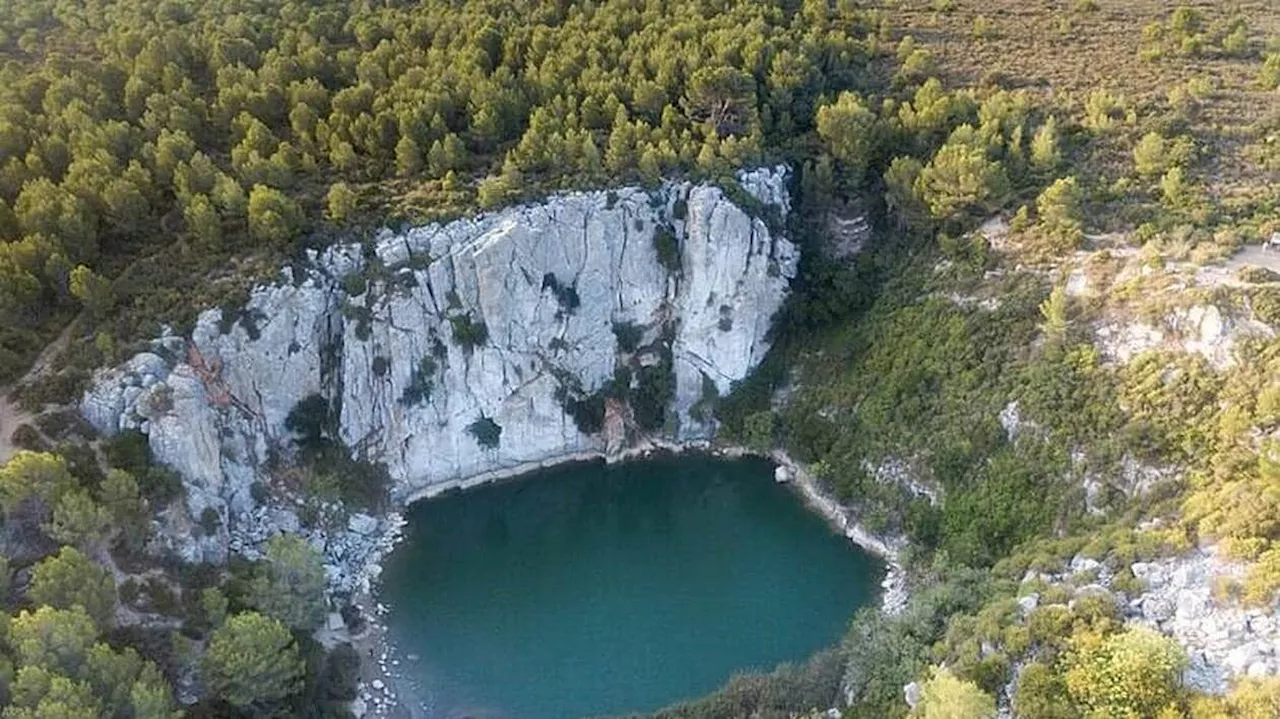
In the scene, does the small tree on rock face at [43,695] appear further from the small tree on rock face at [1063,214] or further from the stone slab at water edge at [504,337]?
the small tree on rock face at [1063,214]

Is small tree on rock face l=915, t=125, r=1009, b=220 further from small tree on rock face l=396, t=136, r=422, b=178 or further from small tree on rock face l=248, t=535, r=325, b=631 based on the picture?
small tree on rock face l=248, t=535, r=325, b=631

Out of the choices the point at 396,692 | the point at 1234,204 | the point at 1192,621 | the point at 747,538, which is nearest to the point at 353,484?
the point at 396,692

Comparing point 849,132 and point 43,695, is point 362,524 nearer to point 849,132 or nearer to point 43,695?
point 43,695

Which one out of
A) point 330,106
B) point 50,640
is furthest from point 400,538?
point 330,106

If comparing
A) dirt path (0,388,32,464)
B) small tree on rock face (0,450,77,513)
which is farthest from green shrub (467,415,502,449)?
dirt path (0,388,32,464)

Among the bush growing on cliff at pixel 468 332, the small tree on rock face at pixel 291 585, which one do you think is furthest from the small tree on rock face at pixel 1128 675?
the bush growing on cliff at pixel 468 332
